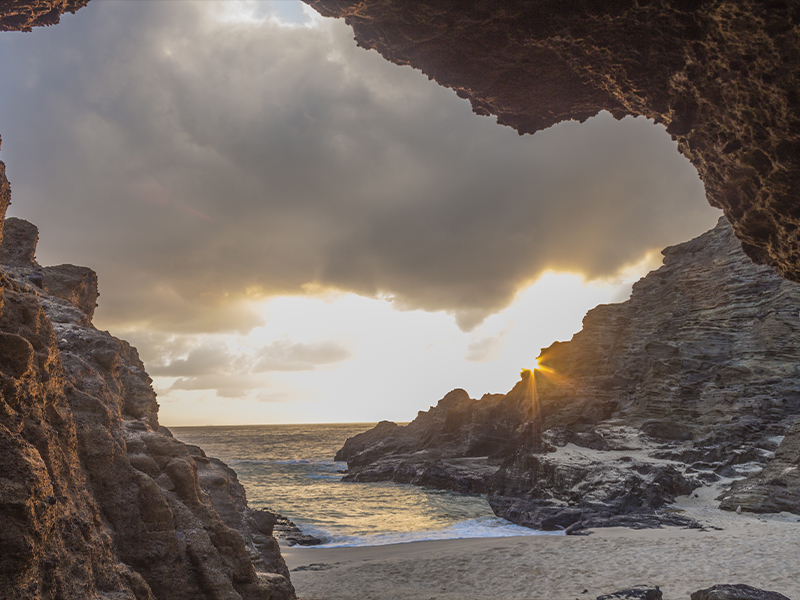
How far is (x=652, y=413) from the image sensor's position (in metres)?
32.3

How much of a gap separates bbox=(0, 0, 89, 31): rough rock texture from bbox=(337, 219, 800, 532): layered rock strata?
23095 millimetres

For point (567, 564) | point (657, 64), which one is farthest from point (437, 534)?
point (657, 64)

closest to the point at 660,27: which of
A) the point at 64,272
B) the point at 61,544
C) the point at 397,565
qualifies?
the point at 61,544

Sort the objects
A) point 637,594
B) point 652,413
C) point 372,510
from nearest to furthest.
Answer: point 637,594, point 372,510, point 652,413

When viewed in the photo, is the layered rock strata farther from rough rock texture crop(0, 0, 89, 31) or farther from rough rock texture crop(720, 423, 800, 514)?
rough rock texture crop(0, 0, 89, 31)

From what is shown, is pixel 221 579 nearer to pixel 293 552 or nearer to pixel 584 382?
pixel 293 552

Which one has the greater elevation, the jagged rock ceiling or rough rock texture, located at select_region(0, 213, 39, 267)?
the jagged rock ceiling

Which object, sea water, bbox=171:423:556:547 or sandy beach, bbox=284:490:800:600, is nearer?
sandy beach, bbox=284:490:800:600

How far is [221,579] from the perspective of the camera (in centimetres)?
564

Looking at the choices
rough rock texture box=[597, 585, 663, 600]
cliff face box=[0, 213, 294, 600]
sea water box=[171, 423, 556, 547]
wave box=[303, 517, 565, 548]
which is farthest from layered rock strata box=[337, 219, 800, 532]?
cliff face box=[0, 213, 294, 600]

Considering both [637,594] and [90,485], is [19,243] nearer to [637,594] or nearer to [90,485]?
[90,485]

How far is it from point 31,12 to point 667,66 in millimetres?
9844

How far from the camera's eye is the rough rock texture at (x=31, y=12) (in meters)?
6.96

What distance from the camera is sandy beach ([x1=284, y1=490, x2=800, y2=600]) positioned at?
1137 cm
